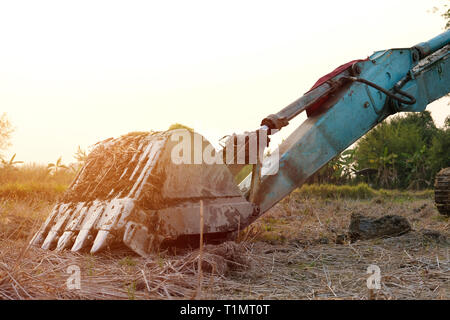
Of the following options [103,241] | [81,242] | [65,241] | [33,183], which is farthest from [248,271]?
[33,183]

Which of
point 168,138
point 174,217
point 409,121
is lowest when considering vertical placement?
point 174,217

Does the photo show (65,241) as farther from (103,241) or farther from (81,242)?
(103,241)

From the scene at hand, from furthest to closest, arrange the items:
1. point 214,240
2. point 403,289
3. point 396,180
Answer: point 396,180, point 214,240, point 403,289

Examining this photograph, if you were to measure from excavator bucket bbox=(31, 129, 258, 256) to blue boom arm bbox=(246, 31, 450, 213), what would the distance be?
414mm

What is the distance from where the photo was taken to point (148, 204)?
3676 millimetres

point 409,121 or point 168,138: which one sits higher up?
point 409,121

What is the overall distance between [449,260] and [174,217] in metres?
2.27

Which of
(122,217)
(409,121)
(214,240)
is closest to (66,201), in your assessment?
(122,217)

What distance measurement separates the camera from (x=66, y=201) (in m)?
4.40

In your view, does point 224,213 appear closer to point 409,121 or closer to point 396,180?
point 396,180

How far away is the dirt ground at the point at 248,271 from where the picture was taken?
263cm

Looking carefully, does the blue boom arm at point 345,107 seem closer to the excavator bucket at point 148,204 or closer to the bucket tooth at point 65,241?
the excavator bucket at point 148,204

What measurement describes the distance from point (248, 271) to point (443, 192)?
5.06m

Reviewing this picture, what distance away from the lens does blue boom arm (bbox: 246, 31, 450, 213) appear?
4.36 metres
